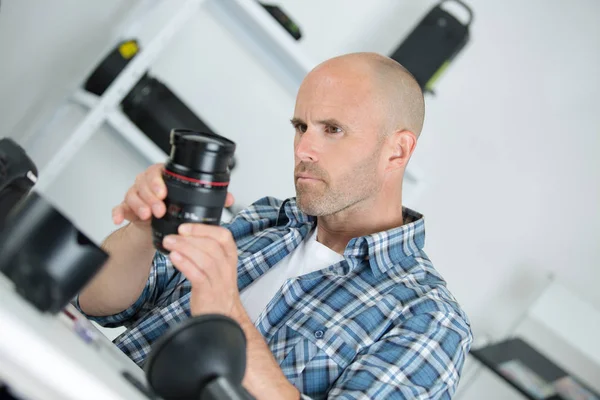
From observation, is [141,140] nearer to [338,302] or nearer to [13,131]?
[13,131]

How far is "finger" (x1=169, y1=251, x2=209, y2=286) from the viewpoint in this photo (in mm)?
798

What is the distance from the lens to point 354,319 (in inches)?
44.9

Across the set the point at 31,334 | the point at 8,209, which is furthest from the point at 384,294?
the point at 31,334

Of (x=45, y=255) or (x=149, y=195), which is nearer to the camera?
(x=45, y=255)

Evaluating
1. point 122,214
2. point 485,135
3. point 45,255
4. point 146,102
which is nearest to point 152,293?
point 122,214

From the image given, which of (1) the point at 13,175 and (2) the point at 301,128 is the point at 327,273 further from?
(1) the point at 13,175

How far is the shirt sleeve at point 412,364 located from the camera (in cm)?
101

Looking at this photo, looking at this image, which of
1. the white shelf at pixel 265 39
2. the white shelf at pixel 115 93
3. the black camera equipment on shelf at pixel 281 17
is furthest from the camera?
the black camera equipment on shelf at pixel 281 17

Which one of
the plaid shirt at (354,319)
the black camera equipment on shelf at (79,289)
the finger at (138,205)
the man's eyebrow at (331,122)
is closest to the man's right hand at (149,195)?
the finger at (138,205)

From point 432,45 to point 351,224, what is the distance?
3.49 ft

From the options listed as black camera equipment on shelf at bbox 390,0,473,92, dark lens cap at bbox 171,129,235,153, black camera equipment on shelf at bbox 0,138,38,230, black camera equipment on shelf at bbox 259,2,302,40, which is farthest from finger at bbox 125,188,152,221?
black camera equipment on shelf at bbox 390,0,473,92

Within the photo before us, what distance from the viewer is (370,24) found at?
2.39 meters

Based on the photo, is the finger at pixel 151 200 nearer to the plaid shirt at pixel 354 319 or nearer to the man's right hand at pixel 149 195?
the man's right hand at pixel 149 195

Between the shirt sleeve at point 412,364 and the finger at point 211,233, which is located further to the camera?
the shirt sleeve at point 412,364
